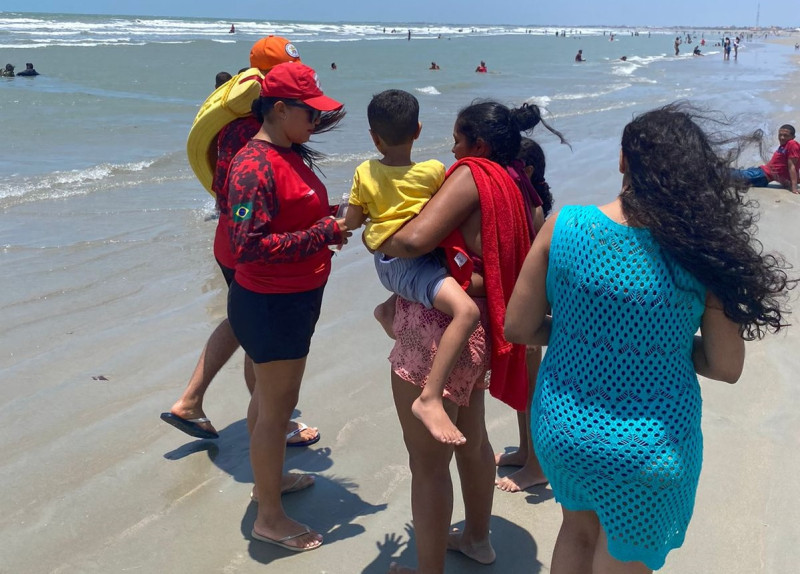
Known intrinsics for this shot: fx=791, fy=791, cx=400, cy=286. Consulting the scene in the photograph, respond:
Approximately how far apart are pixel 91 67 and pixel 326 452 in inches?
1198

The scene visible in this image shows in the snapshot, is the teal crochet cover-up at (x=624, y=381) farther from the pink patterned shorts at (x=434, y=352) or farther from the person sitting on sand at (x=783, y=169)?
the person sitting on sand at (x=783, y=169)

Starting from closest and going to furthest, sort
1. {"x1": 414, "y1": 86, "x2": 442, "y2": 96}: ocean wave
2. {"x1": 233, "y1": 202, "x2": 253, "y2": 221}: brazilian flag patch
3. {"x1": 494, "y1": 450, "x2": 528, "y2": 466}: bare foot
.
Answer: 1. {"x1": 233, "y1": 202, "x2": 253, "y2": 221}: brazilian flag patch
2. {"x1": 494, "y1": 450, "x2": 528, "y2": 466}: bare foot
3. {"x1": 414, "y1": 86, "x2": 442, "y2": 96}: ocean wave

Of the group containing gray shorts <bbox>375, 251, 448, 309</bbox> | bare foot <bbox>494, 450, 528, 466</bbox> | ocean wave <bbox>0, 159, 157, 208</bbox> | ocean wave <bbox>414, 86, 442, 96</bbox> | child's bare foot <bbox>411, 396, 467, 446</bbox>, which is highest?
gray shorts <bbox>375, 251, 448, 309</bbox>

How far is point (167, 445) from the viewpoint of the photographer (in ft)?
13.4

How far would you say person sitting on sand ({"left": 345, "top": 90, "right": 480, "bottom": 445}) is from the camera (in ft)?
8.26

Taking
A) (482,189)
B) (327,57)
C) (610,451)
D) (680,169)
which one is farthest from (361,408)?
(327,57)

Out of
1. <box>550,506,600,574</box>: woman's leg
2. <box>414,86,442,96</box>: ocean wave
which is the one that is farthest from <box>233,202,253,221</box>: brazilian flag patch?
<box>414,86,442,96</box>: ocean wave

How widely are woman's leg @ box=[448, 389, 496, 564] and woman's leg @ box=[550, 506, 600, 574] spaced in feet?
1.90

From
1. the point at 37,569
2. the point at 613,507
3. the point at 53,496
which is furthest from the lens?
the point at 53,496

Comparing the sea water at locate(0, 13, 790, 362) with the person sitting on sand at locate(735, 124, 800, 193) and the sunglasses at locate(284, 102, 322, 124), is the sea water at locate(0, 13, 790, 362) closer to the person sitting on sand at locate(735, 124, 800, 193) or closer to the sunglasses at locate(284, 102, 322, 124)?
the person sitting on sand at locate(735, 124, 800, 193)

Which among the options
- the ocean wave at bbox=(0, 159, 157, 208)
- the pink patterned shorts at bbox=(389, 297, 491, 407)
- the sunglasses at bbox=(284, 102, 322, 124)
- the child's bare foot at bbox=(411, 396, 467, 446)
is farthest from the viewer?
the ocean wave at bbox=(0, 159, 157, 208)

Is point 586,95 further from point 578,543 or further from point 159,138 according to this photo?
point 578,543

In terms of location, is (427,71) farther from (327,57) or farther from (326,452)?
(326,452)

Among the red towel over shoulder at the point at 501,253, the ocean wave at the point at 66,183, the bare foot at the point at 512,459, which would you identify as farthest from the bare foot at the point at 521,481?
the ocean wave at the point at 66,183
